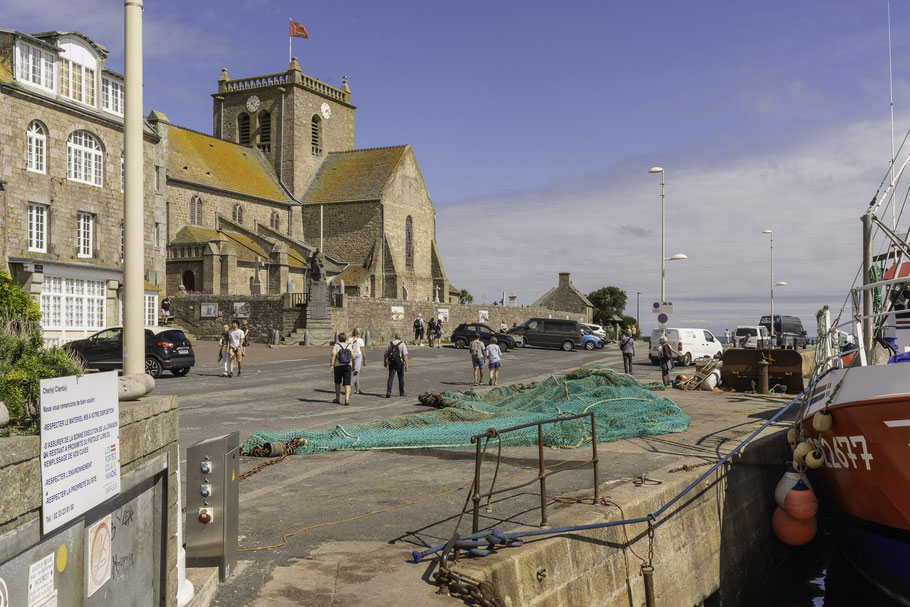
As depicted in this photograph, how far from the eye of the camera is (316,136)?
66.1 metres

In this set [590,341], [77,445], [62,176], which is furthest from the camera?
[590,341]

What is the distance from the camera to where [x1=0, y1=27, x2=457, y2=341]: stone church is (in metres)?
29.6

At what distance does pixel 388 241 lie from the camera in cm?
6012

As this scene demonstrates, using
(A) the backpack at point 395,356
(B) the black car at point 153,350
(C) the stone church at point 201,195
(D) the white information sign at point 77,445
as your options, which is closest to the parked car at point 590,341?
(C) the stone church at point 201,195

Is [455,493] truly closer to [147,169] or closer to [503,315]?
[147,169]

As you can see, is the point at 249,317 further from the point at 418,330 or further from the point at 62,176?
the point at 62,176

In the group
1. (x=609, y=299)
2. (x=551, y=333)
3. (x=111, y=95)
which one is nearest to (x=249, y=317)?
(x=111, y=95)

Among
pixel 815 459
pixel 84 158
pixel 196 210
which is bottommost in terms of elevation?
pixel 815 459

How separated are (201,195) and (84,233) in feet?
62.3

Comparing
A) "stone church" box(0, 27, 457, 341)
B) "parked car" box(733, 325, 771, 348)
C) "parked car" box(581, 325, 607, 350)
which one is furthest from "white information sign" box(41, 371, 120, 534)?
"parked car" box(581, 325, 607, 350)

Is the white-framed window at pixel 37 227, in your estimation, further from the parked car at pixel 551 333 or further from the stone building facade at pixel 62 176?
the parked car at pixel 551 333

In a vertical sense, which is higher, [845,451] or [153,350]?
[153,350]

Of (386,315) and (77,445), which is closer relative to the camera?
(77,445)

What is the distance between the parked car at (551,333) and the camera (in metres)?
45.2
